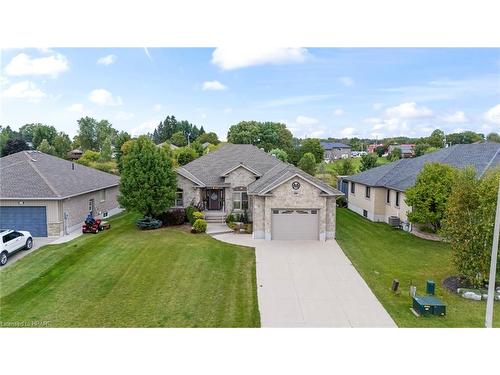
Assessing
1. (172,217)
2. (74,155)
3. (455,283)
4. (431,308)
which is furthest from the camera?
(74,155)

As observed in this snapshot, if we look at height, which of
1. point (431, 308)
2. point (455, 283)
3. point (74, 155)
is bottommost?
point (455, 283)

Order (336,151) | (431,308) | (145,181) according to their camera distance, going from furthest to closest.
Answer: (336,151) → (145,181) → (431,308)

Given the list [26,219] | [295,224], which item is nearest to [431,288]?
[295,224]

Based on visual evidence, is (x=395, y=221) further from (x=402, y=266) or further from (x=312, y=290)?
(x=312, y=290)

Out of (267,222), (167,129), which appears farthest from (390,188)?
(167,129)

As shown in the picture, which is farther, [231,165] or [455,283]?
[231,165]

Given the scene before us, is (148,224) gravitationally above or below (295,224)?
below

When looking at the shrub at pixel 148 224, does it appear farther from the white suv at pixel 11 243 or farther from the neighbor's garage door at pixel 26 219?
the white suv at pixel 11 243

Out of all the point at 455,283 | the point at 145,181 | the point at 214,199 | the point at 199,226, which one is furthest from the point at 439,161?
the point at 145,181
